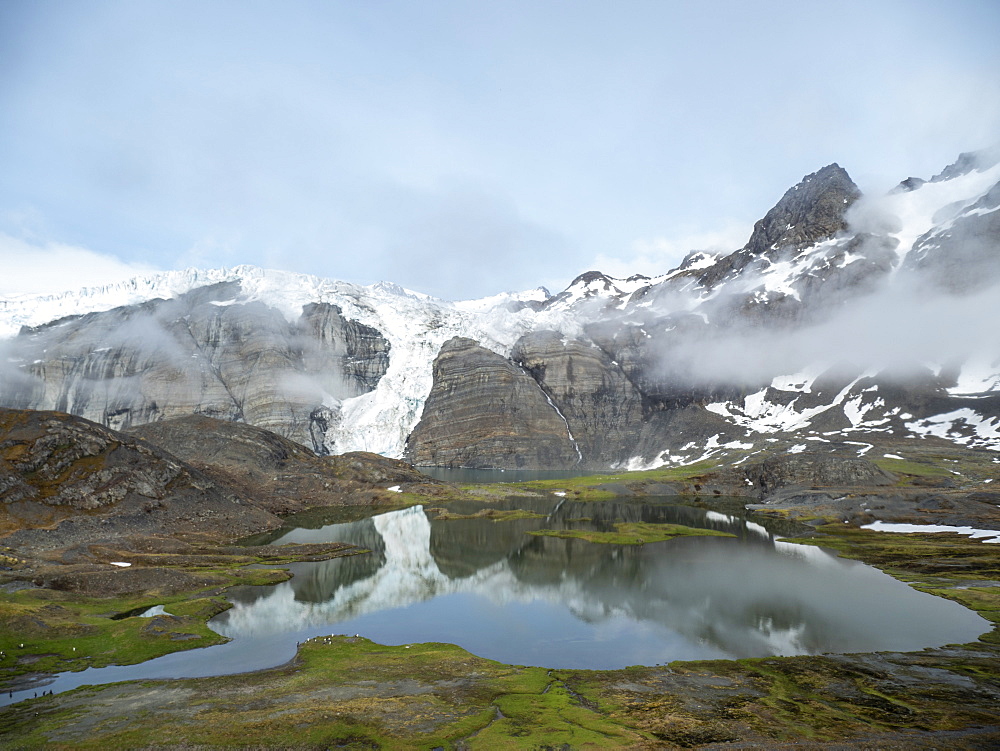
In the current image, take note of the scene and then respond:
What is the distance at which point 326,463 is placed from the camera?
467 ft

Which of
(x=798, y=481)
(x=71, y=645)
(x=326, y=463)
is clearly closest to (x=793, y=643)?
(x=71, y=645)

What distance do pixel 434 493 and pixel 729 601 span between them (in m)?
87.7

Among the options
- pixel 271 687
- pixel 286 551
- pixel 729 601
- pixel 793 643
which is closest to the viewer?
pixel 271 687

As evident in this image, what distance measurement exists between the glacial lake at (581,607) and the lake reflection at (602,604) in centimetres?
18

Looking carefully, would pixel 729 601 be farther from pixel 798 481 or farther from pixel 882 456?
pixel 882 456

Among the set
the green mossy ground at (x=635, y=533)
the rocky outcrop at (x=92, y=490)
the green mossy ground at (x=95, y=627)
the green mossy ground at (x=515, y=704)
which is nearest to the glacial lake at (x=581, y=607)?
the green mossy ground at (x=95, y=627)

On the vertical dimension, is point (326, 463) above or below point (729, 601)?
above

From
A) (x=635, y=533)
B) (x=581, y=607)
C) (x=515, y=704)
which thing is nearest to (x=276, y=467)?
(x=635, y=533)

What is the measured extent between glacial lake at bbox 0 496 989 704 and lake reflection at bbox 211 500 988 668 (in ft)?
0.60

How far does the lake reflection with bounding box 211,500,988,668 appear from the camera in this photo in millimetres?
37691

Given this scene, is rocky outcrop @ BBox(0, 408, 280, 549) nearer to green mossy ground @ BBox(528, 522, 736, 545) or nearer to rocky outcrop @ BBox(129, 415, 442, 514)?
rocky outcrop @ BBox(129, 415, 442, 514)

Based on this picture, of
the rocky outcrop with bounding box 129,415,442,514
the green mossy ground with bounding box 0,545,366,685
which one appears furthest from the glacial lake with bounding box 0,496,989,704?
the rocky outcrop with bounding box 129,415,442,514

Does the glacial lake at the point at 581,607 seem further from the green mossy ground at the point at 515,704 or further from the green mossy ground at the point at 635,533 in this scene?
the green mossy ground at the point at 635,533

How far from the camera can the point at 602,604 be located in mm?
47219
